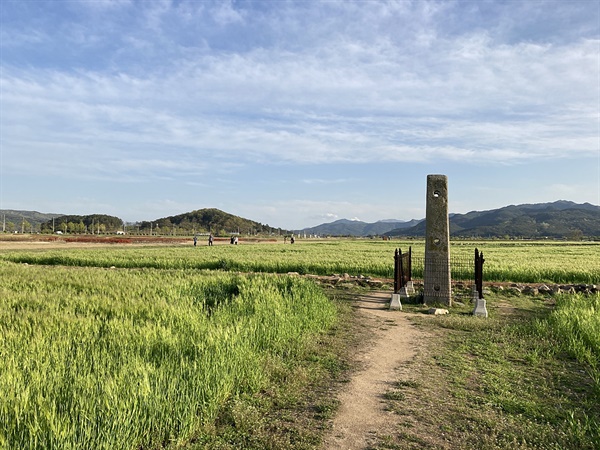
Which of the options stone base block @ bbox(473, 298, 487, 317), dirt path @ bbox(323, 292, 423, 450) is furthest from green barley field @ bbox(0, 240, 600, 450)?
stone base block @ bbox(473, 298, 487, 317)

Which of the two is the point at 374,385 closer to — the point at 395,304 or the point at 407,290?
the point at 395,304

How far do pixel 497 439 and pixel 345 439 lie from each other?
165cm

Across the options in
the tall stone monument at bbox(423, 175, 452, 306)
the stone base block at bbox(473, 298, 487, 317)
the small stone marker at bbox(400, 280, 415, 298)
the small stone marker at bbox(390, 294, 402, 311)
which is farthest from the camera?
the small stone marker at bbox(400, 280, 415, 298)

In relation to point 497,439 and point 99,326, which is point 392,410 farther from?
point 99,326

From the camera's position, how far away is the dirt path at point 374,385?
443 cm

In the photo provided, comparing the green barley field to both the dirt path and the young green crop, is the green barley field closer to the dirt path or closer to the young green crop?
the young green crop

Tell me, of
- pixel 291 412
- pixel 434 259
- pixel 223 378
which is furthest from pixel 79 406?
pixel 434 259

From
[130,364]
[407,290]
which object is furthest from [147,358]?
[407,290]

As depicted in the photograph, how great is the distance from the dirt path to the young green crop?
4.32 feet

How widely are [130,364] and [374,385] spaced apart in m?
3.48

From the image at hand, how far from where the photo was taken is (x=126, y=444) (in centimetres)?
351

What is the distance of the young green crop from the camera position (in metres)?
3.38

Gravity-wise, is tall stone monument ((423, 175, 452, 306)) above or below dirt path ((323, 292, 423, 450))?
above

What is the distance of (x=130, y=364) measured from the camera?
454 cm
